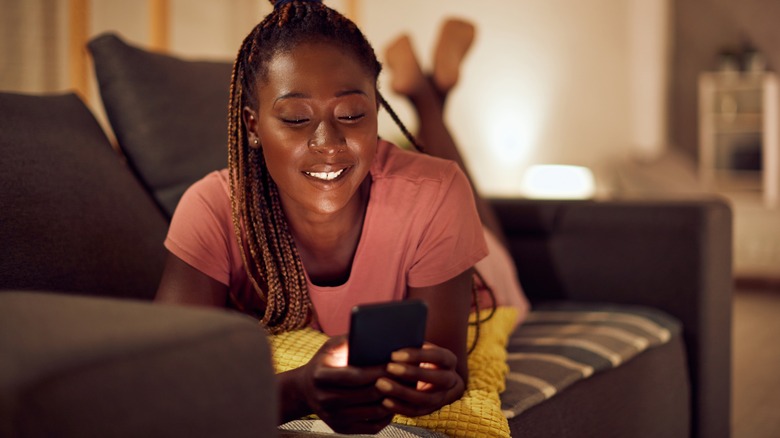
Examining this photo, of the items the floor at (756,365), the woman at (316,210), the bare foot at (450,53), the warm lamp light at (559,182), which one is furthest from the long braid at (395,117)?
the warm lamp light at (559,182)

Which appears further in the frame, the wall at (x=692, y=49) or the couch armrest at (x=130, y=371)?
the wall at (x=692, y=49)

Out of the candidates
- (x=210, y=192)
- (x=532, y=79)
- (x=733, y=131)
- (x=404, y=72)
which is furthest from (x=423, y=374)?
(x=733, y=131)

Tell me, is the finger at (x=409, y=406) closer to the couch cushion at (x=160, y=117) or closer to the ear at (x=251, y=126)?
the ear at (x=251, y=126)

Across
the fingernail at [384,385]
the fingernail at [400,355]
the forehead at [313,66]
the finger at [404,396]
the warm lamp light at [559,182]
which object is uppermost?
the forehead at [313,66]

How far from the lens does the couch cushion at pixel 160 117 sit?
1687 mm

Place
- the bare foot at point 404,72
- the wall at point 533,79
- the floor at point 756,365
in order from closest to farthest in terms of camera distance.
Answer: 1. the bare foot at point 404,72
2. the floor at point 756,365
3. the wall at point 533,79

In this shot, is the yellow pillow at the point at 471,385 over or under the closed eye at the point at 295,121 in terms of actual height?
under

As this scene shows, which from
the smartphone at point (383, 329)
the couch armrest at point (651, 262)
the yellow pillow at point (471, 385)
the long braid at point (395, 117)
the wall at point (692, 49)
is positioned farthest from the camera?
the wall at point (692, 49)

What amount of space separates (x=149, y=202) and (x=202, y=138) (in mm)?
195

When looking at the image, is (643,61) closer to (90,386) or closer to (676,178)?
(676,178)

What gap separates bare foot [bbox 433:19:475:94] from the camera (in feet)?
7.57

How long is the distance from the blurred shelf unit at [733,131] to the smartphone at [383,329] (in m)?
5.36

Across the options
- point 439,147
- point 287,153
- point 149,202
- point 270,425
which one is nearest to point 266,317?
point 287,153

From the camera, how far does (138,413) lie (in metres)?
0.64
